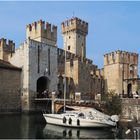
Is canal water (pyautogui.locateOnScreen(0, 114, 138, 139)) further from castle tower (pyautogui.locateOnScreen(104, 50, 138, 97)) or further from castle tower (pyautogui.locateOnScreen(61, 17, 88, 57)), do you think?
castle tower (pyautogui.locateOnScreen(61, 17, 88, 57))

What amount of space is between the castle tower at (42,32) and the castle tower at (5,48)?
3.20m

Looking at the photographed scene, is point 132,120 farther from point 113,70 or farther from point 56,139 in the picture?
point 113,70

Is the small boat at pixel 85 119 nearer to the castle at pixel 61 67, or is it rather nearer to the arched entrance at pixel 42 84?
the castle at pixel 61 67

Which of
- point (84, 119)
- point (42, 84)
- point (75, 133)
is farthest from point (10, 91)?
point (75, 133)

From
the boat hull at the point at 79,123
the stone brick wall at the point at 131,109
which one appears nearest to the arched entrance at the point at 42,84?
the boat hull at the point at 79,123

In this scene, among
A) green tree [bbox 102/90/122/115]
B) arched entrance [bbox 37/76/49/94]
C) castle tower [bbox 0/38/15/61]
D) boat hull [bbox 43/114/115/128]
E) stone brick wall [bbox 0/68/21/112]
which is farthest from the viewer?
castle tower [bbox 0/38/15/61]

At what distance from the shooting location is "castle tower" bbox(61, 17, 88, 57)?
6519 cm

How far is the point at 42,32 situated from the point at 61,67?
642 cm

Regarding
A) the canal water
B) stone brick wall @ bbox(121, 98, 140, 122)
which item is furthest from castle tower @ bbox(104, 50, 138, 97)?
the canal water

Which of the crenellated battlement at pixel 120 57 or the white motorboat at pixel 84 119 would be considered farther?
the crenellated battlement at pixel 120 57

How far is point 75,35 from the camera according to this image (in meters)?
65.3

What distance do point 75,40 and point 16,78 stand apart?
76.6 ft

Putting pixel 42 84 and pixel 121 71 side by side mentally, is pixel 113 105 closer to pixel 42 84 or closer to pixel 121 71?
pixel 42 84

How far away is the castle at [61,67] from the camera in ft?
149
